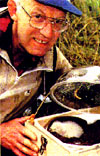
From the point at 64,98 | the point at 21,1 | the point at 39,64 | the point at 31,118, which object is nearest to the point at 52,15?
the point at 21,1

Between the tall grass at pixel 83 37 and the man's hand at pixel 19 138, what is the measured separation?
1.93 metres

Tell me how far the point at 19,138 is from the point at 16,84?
2.19 ft

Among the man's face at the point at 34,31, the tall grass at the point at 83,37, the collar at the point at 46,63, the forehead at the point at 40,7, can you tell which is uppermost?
the forehead at the point at 40,7

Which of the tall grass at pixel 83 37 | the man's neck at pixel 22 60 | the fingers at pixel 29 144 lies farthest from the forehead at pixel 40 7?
the tall grass at pixel 83 37

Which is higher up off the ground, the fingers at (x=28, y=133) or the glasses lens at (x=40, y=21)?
Answer: the glasses lens at (x=40, y=21)

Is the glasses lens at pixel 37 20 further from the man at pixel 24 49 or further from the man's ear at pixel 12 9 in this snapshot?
the man's ear at pixel 12 9

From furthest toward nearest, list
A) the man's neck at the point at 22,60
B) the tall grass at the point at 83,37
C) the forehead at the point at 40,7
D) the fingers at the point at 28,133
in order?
1. the tall grass at the point at 83,37
2. the man's neck at the point at 22,60
3. the forehead at the point at 40,7
4. the fingers at the point at 28,133

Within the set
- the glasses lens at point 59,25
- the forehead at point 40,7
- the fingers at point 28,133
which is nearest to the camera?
the fingers at point 28,133

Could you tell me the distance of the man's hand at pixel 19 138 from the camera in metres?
1.70

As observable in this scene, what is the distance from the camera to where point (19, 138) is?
174 centimetres

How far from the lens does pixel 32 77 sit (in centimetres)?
244

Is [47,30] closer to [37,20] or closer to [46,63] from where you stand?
[37,20]

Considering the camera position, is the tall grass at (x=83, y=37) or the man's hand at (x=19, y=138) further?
the tall grass at (x=83, y=37)

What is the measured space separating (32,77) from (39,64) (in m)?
0.13
